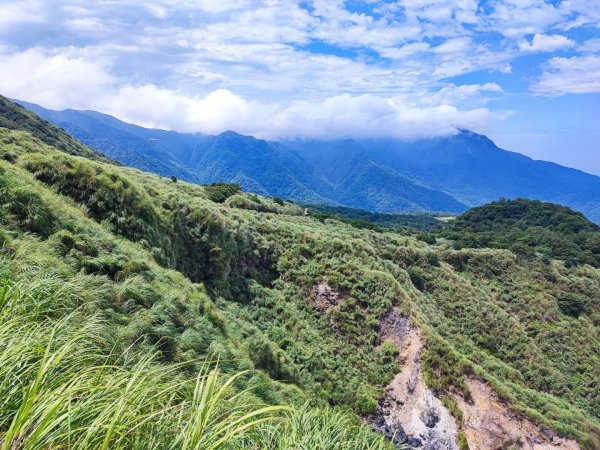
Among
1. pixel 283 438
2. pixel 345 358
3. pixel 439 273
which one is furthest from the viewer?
pixel 439 273

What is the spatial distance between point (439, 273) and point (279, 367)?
→ 24715mm

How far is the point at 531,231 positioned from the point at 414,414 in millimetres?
57953

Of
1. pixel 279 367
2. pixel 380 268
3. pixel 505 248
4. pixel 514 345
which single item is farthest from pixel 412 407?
pixel 505 248

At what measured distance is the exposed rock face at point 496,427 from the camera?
1775cm

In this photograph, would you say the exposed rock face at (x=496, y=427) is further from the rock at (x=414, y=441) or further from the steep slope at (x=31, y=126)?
the steep slope at (x=31, y=126)

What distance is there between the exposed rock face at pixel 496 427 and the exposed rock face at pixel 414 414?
1259mm

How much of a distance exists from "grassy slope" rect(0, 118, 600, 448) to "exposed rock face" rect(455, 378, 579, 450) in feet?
2.76

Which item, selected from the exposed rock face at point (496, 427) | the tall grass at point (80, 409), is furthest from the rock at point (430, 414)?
the tall grass at point (80, 409)

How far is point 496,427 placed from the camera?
1833cm

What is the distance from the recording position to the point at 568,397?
1012 inches

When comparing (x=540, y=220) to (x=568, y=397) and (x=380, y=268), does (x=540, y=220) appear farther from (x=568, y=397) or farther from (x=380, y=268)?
(x=380, y=268)

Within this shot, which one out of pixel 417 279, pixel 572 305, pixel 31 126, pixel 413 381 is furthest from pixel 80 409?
pixel 31 126

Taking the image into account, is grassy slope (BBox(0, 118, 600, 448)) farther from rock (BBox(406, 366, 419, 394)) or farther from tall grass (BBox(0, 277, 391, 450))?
tall grass (BBox(0, 277, 391, 450))

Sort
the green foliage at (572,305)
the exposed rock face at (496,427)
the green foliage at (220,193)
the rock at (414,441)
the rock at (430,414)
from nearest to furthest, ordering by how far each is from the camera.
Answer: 1. the rock at (414,441)
2. the rock at (430,414)
3. the exposed rock face at (496,427)
4. the green foliage at (220,193)
5. the green foliage at (572,305)
